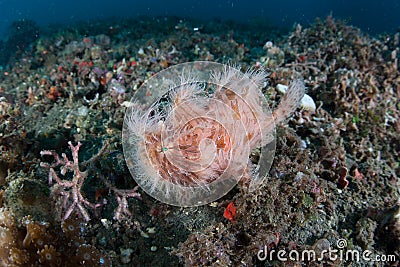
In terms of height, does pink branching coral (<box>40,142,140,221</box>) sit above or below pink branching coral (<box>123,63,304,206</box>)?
below

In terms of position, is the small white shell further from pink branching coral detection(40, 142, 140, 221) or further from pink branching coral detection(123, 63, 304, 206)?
pink branching coral detection(40, 142, 140, 221)

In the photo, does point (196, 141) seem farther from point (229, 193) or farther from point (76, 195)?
point (76, 195)

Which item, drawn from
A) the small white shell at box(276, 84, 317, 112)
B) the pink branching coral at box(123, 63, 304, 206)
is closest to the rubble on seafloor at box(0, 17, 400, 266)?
the small white shell at box(276, 84, 317, 112)

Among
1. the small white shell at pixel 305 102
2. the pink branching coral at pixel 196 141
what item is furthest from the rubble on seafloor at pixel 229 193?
the pink branching coral at pixel 196 141

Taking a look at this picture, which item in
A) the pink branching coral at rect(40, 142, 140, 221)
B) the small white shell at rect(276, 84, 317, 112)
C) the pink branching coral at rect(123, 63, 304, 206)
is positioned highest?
the small white shell at rect(276, 84, 317, 112)

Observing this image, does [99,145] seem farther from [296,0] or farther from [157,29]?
[296,0]

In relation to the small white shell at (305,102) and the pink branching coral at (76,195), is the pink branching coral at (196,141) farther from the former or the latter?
the small white shell at (305,102)

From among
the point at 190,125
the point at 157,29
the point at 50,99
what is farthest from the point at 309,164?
the point at 157,29
